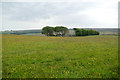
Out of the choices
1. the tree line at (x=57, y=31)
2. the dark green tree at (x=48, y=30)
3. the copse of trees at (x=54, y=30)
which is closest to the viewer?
the dark green tree at (x=48, y=30)

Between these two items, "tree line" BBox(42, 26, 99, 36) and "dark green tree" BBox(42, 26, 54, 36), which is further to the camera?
"tree line" BBox(42, 26, 99, 36)

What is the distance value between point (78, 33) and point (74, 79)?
91248 mm

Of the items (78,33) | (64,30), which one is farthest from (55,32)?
(78,33)

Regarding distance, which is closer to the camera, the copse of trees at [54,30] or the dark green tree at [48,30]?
the dark green tree at [48,30]

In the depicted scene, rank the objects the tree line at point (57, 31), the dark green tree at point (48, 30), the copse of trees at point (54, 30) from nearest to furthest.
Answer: the dark green tree at point (48, 30)
the copse of trees at point (54, 30)
the tree line at point (57, 31)

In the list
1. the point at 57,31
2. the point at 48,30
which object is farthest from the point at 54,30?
the point at 48,30

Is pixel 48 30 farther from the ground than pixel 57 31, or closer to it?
farther from the ground

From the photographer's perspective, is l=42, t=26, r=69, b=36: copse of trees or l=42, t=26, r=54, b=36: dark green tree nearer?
l=42, t=26, r=54, b=36: dark green tree

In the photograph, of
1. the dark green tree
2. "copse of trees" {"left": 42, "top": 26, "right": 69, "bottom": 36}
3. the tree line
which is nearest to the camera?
the dark green tree

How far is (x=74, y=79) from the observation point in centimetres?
620

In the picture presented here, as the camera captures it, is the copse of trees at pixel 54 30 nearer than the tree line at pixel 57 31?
Yes

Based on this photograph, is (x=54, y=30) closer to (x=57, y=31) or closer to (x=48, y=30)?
(x=57, y=31)

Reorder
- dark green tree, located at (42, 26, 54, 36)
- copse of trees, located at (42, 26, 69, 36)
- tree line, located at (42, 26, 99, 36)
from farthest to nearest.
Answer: tree line, located at (42, 26, 99, 36) → copse of trees, located at (42, 26, 69, 36) → dark green tree, located at (42, 26, 54, 36)

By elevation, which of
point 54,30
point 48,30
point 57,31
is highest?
point 54,30
